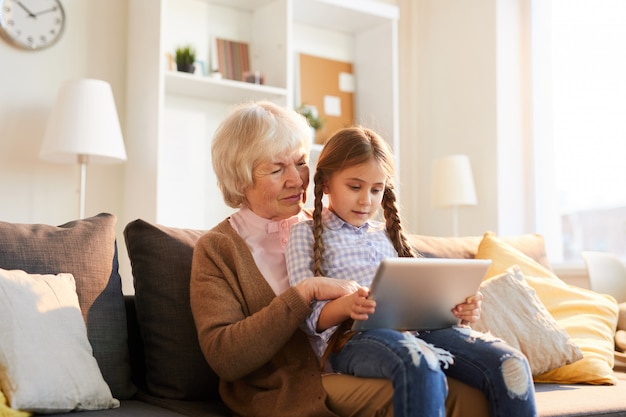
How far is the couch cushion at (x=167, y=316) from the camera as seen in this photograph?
1.86 metres

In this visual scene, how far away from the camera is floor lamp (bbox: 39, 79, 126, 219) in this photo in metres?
3.30

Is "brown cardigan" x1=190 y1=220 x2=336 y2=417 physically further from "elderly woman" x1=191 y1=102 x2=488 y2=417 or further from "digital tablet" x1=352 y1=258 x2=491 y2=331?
"digital tablet" x1=352 y1=258 x2=491 y2=331

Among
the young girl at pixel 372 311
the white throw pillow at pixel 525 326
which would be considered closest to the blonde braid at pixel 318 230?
the young girl at pixel 372 311

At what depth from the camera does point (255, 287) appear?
70.2 inches

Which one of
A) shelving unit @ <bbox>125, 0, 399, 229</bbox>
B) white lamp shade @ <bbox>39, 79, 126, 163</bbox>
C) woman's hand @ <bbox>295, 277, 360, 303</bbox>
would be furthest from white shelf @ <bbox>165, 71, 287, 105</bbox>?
woman's hand @ <bbox>295, 277, 360, 303</bbox>

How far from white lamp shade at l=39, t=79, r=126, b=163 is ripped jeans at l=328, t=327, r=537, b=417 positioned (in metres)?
1.97

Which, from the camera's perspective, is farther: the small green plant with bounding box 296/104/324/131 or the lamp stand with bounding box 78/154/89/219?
the small green plant with bounding box 296/104/324/131

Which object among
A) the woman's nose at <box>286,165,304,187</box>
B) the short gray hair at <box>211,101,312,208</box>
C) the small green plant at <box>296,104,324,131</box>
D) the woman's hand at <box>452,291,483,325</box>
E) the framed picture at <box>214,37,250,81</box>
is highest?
the framed picture at <box>214,37,250,81</box>

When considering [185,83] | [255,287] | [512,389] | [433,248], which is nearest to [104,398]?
[255,287]

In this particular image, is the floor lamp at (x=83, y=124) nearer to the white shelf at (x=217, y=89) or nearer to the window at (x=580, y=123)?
the white shelf at (x=217, y=89)

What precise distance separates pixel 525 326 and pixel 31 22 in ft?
8.64

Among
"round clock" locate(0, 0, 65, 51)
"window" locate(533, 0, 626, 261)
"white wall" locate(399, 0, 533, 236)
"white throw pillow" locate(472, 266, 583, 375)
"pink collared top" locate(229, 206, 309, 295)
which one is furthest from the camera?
"white wall" locate(399, 0, 533, 236)

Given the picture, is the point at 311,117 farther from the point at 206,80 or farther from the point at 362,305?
the point at 362,305

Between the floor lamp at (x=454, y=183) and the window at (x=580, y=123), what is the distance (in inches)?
20.6
